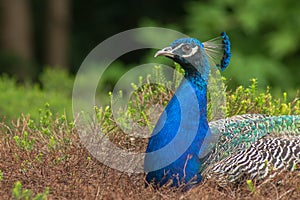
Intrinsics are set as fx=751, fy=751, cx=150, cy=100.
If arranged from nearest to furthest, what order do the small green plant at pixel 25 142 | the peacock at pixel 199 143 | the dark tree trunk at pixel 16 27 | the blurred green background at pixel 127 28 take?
1. the peacock at pixel 199 143
2. the small green plant at pixel 25 142
3. the blurred green background at pixel 127 28
4. the dark tree trunk at pixel 16 27

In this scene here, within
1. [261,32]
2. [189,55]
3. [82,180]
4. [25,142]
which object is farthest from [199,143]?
[261,32]

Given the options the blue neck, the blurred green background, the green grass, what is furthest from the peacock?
the blurred green background

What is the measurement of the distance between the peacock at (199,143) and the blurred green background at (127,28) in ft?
10.8

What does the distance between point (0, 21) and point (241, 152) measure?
8.20 meters

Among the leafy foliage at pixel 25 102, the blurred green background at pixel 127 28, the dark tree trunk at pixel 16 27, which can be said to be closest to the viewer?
the leafy foliage at pixel 25 102

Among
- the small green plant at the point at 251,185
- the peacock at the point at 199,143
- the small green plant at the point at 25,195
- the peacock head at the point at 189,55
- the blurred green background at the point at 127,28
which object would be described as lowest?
the small green plant at the point at 25,195

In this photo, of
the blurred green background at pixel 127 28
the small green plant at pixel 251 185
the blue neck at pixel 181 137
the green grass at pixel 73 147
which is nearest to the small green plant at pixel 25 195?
the green grass at pixel 73 147

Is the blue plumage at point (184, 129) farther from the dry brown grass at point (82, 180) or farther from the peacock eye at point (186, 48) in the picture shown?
the dry brown grass at point (82, 180)

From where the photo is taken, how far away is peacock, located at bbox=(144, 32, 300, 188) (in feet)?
Answer: 12.1

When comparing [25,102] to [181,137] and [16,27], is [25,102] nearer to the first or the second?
[181,137]

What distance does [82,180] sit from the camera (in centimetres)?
353

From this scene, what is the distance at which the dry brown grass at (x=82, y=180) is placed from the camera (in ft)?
11.0

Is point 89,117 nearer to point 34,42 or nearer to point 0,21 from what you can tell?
point 0,21

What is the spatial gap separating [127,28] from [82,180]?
863 cm
